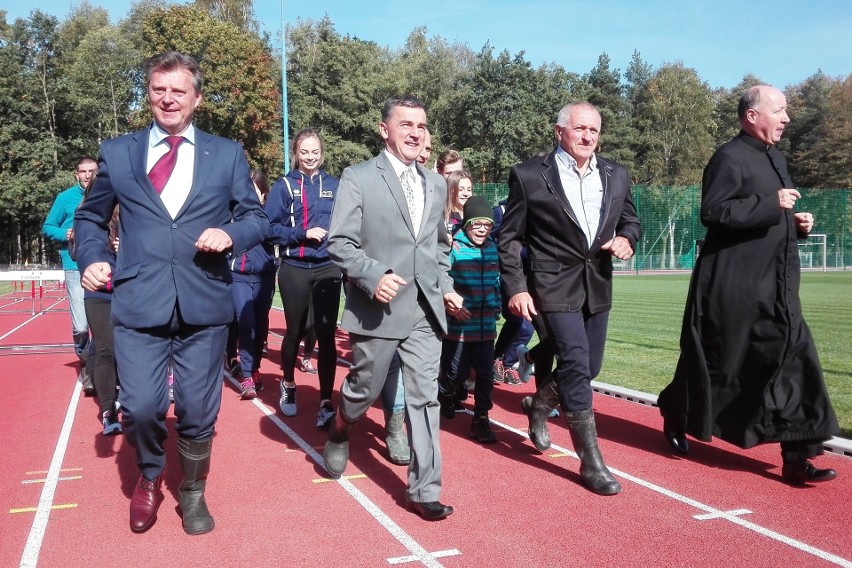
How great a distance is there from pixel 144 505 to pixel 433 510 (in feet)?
4.81

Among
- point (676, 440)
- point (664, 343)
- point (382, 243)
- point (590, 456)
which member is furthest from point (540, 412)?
point (664, 343)

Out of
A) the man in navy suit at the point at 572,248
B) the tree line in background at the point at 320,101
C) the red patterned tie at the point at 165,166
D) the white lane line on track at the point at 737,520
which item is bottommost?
the white lane line on track at the point at 737,520

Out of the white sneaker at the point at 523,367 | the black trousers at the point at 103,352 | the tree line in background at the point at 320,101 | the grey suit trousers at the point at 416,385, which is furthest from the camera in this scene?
the tree line in background at the point at 320,101

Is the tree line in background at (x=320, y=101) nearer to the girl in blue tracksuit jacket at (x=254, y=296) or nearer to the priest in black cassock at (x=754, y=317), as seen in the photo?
the girl in blue tracksuit jacket at (x=254, y=296)

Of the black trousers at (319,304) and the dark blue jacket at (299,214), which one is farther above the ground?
the dark blue jacket at (299,214)

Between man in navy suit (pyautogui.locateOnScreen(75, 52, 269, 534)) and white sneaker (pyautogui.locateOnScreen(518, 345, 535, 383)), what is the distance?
4.72 meters

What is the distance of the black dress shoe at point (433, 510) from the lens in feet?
14.0

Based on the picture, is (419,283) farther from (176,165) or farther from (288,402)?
(288,402)

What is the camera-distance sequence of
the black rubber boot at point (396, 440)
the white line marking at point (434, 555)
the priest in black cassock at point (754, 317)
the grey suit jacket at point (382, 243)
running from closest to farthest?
the white line marking at point (434, 555) < the grey suit jacket at point (382, 243) < the priest in black cassock at point (754, 317) < the black rubber boot at point (396, 440)

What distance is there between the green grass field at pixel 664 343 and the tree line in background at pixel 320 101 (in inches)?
1135

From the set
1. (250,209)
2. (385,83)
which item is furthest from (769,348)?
(385,83)

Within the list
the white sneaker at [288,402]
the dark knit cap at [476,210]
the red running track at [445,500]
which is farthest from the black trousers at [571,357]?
the white sneaker at [288,402]

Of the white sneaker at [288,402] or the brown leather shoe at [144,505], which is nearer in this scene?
the brown leather shoe at [144,505]

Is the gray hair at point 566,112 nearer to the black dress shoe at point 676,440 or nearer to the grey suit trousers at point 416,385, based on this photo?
the grey suit trousers at point 416,385
